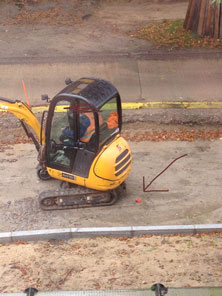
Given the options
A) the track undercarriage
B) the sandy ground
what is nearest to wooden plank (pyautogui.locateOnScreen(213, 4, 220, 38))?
the track undercarriage

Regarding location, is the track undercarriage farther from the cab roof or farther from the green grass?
the green grass

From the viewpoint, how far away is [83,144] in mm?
8594

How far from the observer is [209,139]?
11.6 metres

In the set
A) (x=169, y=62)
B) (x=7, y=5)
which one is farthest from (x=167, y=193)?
(x=7, y=5)

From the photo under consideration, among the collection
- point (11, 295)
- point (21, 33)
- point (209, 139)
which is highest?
point (11, 295)

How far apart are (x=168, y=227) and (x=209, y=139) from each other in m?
3.95

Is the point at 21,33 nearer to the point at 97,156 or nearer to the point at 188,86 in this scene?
the point at 188,86

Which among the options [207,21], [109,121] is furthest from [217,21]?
[109,121]

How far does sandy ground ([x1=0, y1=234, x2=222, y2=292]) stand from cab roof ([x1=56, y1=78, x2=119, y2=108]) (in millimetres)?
2376

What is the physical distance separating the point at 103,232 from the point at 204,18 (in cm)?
993

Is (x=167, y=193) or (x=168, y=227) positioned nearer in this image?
(x=168, y=227)

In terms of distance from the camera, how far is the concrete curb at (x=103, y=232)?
8250mm

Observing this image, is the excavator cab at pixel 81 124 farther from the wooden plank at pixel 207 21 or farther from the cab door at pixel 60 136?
the wooden plank at pixel 207 21

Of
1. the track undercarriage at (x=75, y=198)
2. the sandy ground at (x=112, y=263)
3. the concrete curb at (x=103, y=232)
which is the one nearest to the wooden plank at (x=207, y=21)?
the track undercarriage at (x=75, y=198)
